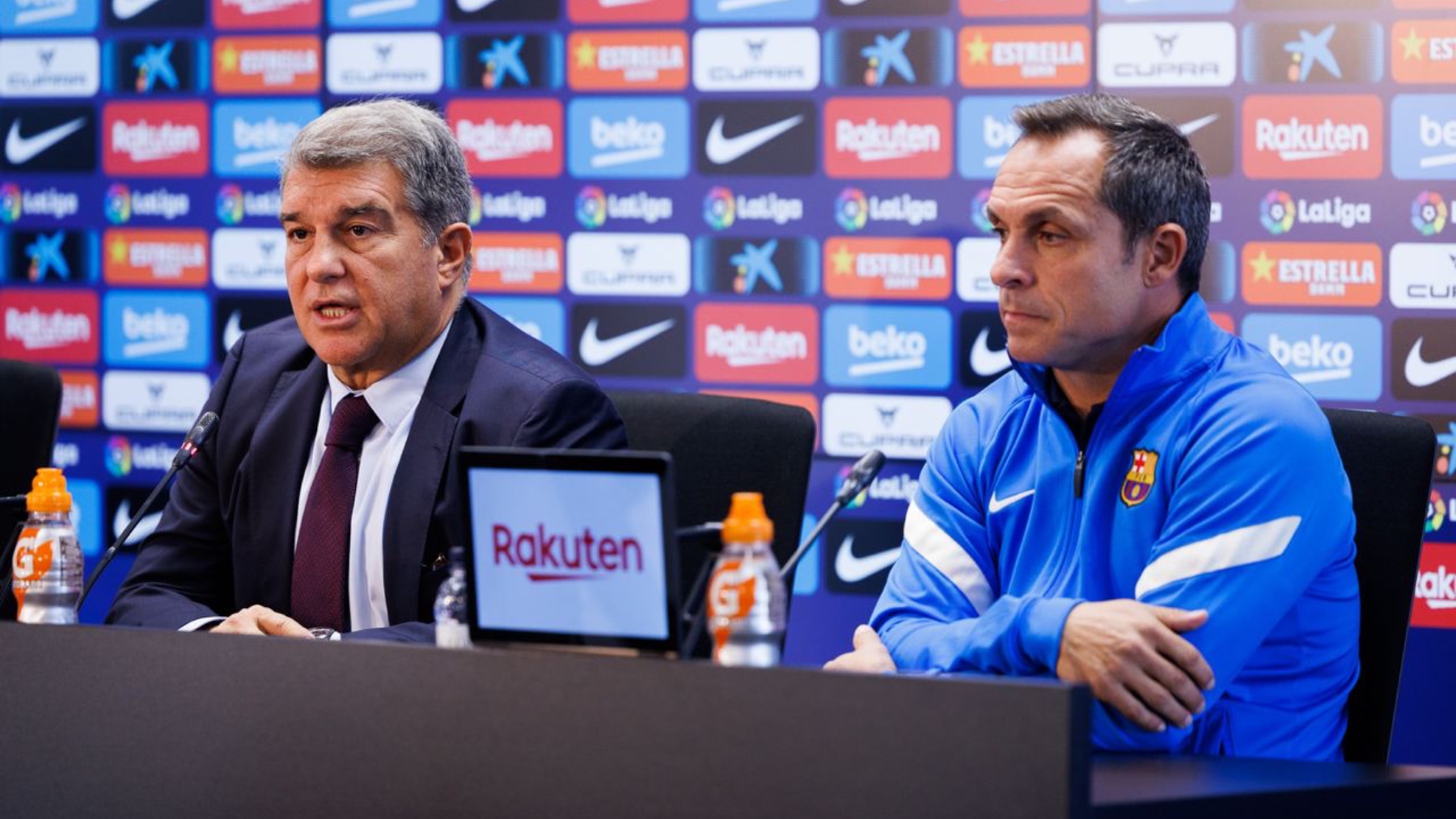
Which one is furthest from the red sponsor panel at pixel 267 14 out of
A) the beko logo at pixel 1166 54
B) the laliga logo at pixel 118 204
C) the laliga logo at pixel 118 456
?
the beko logo at pixel 1166 54

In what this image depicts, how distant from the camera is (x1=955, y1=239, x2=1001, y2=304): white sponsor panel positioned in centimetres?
356

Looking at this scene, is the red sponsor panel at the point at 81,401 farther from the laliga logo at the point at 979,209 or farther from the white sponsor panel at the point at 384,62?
the laliga logo at the point at 979,209

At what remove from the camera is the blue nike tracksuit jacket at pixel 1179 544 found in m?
1.78

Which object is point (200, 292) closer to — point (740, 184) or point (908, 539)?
point (740, 184)

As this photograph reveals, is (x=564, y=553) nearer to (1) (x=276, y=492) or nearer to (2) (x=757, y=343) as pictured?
(1) (x=276, y=492)

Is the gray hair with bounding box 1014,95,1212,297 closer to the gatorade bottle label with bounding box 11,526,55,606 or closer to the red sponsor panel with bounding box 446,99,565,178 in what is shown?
the gatorade bottle label with bounding box 11,526,55,606

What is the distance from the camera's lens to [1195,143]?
344 centimetres

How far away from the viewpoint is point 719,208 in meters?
3.68

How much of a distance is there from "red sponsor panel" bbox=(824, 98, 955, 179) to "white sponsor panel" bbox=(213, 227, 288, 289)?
1.33 metres

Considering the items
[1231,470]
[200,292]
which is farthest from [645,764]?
[200,292]

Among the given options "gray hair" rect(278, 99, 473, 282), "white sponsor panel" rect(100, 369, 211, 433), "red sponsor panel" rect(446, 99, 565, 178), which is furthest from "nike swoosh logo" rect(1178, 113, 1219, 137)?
"white sponsor panel" rect(100, 369, 211, 433)

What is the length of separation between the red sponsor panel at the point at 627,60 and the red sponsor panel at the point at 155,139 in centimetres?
94

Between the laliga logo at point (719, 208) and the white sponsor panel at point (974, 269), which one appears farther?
the laliga logo at point (719, 208)

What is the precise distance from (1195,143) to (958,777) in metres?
2.50
